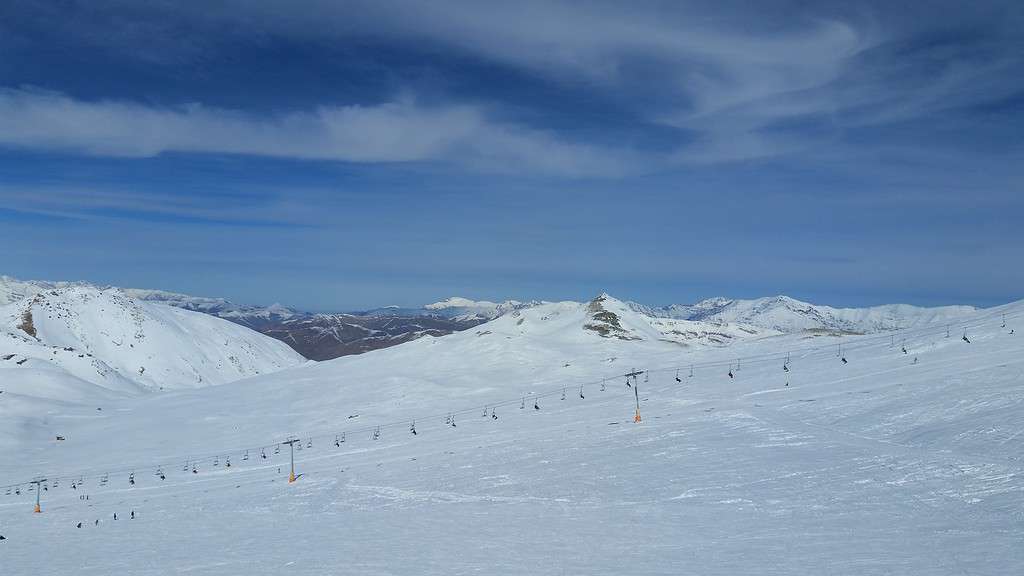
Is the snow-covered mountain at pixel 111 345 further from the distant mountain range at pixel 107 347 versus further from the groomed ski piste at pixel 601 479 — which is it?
the groomed ski piste at pixel 601 479

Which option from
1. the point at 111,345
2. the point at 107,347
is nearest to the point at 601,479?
the point at 107,347

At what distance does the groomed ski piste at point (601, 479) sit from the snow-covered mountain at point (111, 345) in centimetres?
5261

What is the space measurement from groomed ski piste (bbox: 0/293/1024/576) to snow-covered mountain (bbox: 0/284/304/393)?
52.6 meters

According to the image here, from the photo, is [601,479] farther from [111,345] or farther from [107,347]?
[111,345]

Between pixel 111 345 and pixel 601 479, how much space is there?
142 meters

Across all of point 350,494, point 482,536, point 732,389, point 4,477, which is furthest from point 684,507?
point 4,477

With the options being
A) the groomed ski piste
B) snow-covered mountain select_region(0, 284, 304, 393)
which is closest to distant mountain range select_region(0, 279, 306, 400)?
snow-covered mountain select_region(0, 284, 304, 393)

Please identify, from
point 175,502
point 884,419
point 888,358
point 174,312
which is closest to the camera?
point 884,419

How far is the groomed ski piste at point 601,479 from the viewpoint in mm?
21719

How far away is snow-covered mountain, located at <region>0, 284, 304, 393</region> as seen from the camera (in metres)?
118

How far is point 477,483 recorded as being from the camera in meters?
35.8

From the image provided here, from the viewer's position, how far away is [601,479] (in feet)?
108

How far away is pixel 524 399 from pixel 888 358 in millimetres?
29824

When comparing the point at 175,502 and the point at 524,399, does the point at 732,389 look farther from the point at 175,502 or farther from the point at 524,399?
the point at 175,502
